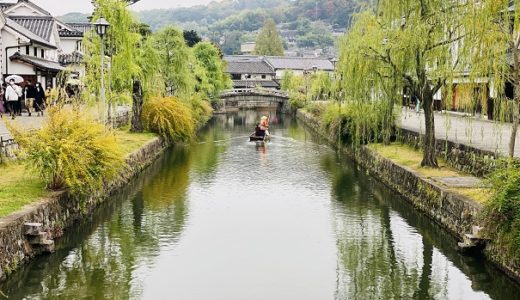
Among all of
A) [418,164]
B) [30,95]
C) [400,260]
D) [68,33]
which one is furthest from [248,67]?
[400,260]

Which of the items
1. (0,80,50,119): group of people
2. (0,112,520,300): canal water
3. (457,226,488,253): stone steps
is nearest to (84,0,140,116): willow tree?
(0,80,50,119): group of people

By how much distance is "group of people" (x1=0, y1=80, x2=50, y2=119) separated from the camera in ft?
82.1

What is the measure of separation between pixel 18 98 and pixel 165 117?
23.0 ft

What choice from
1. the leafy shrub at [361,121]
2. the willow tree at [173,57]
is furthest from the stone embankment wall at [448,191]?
the willow tree at [173,57]

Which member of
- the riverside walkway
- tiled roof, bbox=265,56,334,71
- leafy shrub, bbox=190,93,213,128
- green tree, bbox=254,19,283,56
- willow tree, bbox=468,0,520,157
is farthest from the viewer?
green tree, bbox=254,19,283,56

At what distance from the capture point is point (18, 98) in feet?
84.0

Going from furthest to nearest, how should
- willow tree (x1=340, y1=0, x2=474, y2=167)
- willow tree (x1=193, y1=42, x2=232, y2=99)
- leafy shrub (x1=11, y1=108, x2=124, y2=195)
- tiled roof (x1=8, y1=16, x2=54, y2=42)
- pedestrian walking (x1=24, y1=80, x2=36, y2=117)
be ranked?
willow tree (x1=193, y1=42, x2=232, y2=99)
tiled roof (x1=8, y1=16, x2=54, y2=42)
pedestrian walking (x1=24, y1=80, x2=36, y2=117)
willow tree (x1=340, y1=0, x2=474, y2=167)
leafy shrub (x1=11, y1=108, x2=124, y2=195)

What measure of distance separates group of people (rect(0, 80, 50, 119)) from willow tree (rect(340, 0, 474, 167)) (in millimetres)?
12071

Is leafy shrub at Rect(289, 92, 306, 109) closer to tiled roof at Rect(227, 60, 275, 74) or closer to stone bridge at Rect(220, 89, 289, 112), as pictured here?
stone bridge at Rect(220, 89, 289, 112)

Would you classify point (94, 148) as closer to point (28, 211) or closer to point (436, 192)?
point (28, 211)

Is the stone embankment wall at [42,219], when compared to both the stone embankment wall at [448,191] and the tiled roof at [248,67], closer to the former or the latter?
the stone embankment wall at [448,191]

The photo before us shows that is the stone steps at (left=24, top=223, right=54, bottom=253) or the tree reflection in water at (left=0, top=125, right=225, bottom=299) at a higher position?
the stone steps at (left=24, top=223, right=54, bottom=253)

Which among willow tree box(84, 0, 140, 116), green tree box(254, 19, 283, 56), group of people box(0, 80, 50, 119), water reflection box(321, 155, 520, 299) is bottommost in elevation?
water reflection box(321, 155, 520, 299)

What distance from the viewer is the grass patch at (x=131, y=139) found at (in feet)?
77.8
